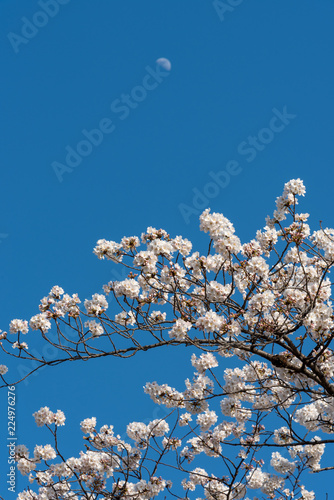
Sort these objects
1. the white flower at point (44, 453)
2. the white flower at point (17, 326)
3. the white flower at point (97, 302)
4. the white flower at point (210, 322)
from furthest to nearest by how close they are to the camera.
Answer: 1. the white flower at point (44, 453)
2. the white flower at point (17, 326)
3. the white flower at point (97, 302)
4. the white flower at point (210, 322)

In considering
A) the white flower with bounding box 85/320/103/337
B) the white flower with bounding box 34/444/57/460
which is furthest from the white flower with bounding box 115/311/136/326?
the white flower with bounding box 34/444/57/460

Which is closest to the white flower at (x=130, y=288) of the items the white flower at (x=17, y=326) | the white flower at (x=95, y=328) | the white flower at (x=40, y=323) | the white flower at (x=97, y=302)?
the white flower at (x=97, y=302)

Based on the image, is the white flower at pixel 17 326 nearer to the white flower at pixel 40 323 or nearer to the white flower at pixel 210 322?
the white flower at pixel 40 323

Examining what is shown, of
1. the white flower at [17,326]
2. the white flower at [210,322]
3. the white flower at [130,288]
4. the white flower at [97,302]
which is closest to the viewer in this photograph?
the white flower at [210,322]

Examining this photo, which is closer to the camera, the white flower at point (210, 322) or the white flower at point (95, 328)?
the white flower at point (210, 322)

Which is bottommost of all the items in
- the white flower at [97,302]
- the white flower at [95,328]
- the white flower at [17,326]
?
the white flower at [95,328]

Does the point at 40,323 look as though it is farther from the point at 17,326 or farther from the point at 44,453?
the point at 44,453

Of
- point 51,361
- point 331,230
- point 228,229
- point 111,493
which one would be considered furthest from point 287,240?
point 111,493

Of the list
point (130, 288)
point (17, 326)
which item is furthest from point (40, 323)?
point (130, 288)

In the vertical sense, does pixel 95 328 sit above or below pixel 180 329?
above

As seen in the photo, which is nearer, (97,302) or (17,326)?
(97,302)

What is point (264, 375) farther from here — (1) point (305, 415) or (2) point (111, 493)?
(2) point (111, 493)

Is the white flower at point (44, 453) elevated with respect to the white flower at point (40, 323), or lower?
lower

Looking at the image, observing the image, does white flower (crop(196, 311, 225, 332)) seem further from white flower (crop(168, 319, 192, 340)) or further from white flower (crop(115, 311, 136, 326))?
white flower (crop(115, 311, 136, 326))
